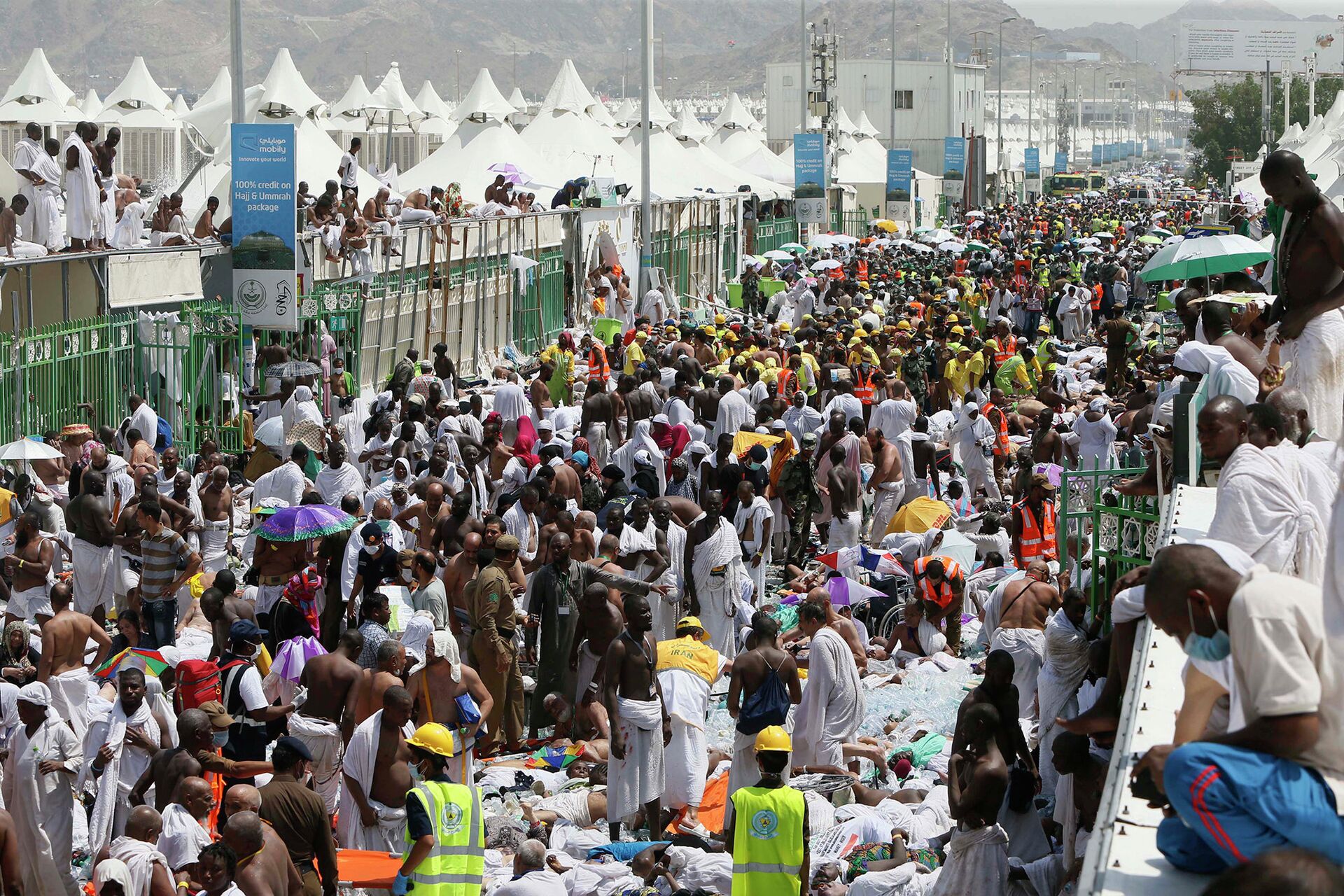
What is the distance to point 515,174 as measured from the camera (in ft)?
94.2

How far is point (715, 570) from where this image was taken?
35.9ft

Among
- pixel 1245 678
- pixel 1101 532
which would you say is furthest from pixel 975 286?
pixel 1245 678

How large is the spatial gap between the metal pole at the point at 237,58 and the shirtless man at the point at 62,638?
9.94m

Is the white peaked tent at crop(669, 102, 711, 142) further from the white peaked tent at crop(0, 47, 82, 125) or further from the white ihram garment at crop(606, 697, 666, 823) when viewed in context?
the white ihram garment at crop(606, 697, 666, 823)

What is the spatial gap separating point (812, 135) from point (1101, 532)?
1210 inches

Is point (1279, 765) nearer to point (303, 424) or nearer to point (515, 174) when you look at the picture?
point (303, 424)

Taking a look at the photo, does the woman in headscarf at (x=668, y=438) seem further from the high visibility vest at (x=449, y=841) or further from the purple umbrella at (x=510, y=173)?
the purple umbrella at (x=510, y=173)

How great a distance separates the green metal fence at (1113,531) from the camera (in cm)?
742

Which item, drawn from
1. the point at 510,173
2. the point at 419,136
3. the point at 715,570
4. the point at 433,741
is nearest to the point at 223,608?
the point at 433,741

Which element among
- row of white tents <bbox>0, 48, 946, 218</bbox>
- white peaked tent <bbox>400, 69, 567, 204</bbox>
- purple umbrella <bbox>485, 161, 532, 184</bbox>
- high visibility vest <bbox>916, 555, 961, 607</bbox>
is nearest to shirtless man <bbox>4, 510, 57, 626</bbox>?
high visibility vest <bbox>916, 555, 961, 607</bbox>

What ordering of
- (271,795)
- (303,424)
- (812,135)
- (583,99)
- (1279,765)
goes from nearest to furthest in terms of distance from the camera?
(1279,765) < (271,795) < (303,424) < (812,135) < (583,99)

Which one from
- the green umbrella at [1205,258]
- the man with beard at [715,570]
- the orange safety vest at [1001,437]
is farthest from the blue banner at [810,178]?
the man with beard at [715,570]

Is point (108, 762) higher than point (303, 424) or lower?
lower

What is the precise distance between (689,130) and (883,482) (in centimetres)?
3869
